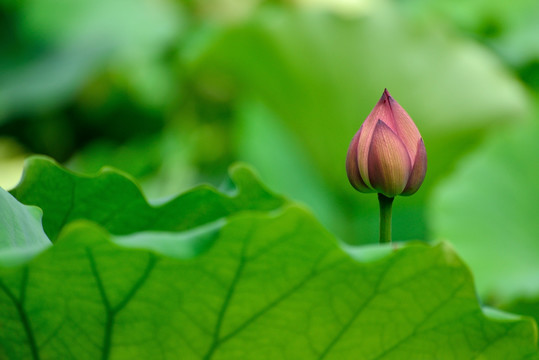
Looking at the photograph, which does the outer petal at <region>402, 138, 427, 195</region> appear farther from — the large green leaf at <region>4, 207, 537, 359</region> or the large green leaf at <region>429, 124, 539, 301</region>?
the large green leaf at <region>429, 124, 539, 301</region>

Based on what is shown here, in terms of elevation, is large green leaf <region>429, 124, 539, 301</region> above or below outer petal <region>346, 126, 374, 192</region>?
below

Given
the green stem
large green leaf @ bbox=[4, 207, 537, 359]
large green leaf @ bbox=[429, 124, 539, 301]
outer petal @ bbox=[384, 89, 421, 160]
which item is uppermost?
outer petal @ bbox=[384, 89, 421, 160]

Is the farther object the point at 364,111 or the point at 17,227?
the point at 364,111

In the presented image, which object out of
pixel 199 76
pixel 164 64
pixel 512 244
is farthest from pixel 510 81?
pixel 164 64

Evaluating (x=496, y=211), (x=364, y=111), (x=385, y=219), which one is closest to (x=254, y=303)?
(x=385, y=219)

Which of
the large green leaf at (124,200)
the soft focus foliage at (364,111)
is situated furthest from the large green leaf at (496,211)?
the large green leaf at (124,200)

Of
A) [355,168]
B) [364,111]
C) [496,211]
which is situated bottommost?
[496,211]

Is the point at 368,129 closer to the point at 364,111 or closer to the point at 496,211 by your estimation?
the point at 496,211

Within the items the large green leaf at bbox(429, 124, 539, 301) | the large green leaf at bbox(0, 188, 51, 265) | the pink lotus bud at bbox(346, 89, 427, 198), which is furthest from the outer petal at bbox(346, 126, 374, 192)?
the large green leaf at bbox(429, 124, 539, 301)
